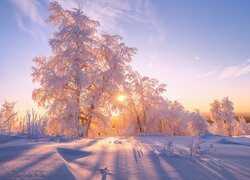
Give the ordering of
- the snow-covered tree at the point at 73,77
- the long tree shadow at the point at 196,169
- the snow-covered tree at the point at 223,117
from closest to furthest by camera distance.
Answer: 1. the long tree shadow at the point at 196,169
2. the snow-covered tree at the point at 73,77
3. the snow-covered tree at the point at 223,117

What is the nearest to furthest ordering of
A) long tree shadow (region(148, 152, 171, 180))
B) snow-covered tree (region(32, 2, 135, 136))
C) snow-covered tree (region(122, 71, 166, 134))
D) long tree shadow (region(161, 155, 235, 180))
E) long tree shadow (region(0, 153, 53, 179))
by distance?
long tree shadow (region(0, 153, 53, 179)) → long tree shadow (region(148, 152, 171, 180)) → long tree shadow (region(161, 155, 235, 180)) → snow-covered tree (region(32, 2, 135, 136)) → snow-covered tree (region(122, 71, 166, 134))

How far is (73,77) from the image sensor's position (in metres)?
17.6

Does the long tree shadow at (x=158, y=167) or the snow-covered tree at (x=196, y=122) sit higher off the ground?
the snow-covered tree at (x=196, y=122)

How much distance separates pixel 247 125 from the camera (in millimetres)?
59938

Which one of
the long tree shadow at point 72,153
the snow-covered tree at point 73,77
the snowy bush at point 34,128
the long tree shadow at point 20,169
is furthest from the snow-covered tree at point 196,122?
the long tree shadow at point 20,169

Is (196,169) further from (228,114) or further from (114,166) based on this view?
(228,114)

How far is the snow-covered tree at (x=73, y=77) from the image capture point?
17.2m

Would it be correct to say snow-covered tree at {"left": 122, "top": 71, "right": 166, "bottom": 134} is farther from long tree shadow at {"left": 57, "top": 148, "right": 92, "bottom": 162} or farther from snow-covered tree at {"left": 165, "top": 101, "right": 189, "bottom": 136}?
long tree shadow at {"left": 57, "top": 148, "right": 92, "bottom": 162}

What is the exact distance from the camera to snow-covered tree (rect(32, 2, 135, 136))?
17219mm

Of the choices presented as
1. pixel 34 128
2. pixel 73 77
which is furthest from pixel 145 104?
pixel 34 128

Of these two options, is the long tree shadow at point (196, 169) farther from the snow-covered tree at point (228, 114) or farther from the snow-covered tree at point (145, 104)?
the snow-covered tree at point (228, 114)

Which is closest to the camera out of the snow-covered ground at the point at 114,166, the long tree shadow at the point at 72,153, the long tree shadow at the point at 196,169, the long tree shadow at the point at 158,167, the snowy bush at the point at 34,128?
the snow-covered ground at the point at 114,166

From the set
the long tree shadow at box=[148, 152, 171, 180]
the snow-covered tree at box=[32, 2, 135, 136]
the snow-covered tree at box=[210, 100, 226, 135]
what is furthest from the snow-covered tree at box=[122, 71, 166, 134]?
the long tree shadow at box=[148, 152, 171, 180]

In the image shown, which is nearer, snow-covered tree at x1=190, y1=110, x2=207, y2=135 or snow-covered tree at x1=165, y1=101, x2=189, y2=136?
snow-covered tree at x1=165, y1=101, x2=189, y2=136
